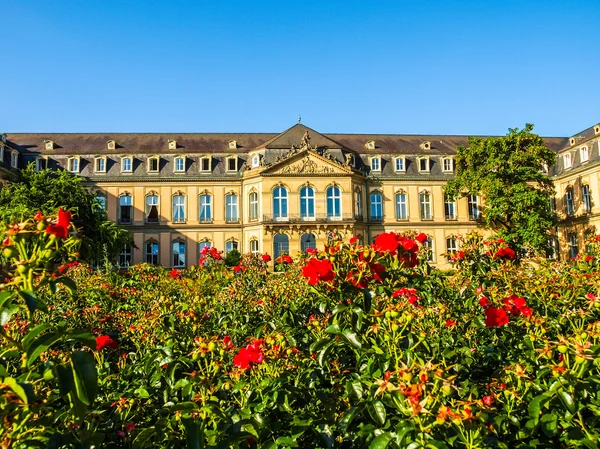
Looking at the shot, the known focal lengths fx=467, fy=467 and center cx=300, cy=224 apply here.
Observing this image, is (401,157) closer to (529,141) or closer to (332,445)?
(529,141)

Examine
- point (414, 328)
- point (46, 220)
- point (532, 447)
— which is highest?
point (46, 220)

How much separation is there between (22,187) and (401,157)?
91.4 feet

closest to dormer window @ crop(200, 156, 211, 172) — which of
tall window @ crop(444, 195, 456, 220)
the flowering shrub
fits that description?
tall window @ crop(444, 195, 456, 220)

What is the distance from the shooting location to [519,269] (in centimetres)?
696

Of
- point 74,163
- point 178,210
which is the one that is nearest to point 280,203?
point 178,210

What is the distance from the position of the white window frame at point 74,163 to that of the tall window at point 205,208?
32.4ft

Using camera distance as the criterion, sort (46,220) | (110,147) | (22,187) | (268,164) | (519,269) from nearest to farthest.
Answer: (46,220), (519,269), (22,187), (268,164), (110,147)

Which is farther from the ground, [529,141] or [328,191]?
[529,141]

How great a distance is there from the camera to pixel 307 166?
117ft

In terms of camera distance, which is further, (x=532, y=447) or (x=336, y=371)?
(x=336, y=371)

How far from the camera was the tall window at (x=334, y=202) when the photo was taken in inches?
1411

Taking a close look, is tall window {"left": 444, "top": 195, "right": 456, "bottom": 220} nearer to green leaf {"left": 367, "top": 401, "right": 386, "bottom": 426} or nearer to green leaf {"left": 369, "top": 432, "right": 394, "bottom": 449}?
green leaf {"left": 367, "top": 401, "right": 386, "bottom": 426}

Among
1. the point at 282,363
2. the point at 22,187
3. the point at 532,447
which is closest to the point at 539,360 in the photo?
the point at 532,447

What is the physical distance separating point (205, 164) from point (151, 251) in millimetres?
8183
